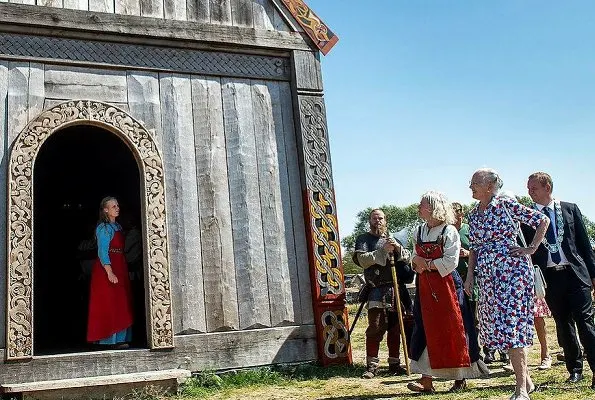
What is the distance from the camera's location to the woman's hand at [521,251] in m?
4.52

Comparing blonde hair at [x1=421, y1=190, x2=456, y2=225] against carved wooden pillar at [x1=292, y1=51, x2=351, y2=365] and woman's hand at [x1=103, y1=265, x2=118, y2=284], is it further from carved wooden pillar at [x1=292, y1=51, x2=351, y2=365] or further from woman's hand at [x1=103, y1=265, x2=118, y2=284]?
woman's hand at [x1=103, y1=265, x2=118, y2=284]

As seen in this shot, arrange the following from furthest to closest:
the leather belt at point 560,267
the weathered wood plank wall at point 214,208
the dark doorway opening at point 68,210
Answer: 1. the dark doorway opening at point 68,210
2. the weathered wood plank wall at point 214,208
3. the leather belt at point 560,267

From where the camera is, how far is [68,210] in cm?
967

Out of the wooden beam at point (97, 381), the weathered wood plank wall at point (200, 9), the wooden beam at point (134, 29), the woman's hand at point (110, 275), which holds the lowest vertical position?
the wooden beam at point (97, 381)

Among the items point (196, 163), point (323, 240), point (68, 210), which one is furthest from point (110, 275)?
point (68, 210)

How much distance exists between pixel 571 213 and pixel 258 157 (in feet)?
9.90

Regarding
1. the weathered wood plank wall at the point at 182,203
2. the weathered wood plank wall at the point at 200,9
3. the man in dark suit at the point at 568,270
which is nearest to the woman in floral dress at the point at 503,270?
the man in dark suit at the point at 568,270

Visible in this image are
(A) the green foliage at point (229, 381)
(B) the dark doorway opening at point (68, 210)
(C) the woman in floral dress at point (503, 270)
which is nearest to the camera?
(C) the woman in floral dress at point (503, 270)

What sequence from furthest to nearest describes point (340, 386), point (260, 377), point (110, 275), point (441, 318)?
point (110, 275), point (260, 377), point (340, 386), point (441, 318)

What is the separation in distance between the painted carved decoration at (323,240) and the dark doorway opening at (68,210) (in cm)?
269

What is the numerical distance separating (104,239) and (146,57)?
6.11 ft

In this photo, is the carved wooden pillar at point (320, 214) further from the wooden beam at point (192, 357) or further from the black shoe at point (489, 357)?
the black shoe at point (489, 357)

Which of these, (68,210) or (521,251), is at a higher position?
(68,210)

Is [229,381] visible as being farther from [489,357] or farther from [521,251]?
[489,357]
